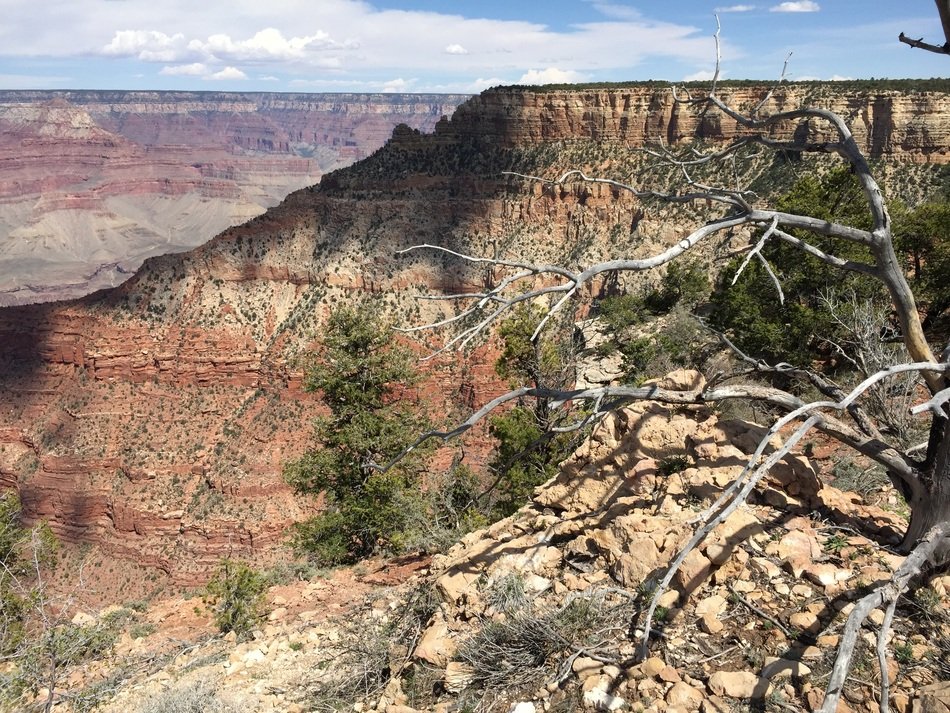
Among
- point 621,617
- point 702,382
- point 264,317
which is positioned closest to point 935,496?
point 621,617

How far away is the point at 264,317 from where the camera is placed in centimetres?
5447

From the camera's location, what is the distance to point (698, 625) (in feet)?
17.6

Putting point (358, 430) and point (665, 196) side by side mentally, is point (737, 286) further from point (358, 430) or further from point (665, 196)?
→ point (665, 196)

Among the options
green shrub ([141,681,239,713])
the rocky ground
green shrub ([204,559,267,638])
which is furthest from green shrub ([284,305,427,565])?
green shrub ([141,681,239,713])

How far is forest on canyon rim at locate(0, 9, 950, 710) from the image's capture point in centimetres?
512

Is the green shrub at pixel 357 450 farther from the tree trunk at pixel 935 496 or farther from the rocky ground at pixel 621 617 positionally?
the tree trunk at pixel 935 496

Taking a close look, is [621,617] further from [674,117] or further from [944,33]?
[674,117]

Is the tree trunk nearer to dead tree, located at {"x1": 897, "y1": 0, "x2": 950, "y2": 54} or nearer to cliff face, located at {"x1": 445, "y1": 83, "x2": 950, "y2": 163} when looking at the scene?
dead tree, located at {"x1": 897, "y1": 0, "x2": 950, "y2": 54}

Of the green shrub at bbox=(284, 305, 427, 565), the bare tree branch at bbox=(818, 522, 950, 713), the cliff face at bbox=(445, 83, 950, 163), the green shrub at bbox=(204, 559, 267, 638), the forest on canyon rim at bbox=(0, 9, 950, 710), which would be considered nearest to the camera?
the bare tree branch at bbox=(818, 522, 950, 713)

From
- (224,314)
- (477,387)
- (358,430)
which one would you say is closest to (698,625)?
(358,430)

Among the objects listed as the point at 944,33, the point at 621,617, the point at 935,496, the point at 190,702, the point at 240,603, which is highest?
the point at 944,33

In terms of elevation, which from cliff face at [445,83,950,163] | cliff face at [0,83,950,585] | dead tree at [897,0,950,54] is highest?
cliff face at [445,83,950,163]

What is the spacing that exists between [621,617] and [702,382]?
362cm

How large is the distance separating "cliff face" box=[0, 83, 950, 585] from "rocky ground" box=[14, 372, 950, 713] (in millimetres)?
32798
